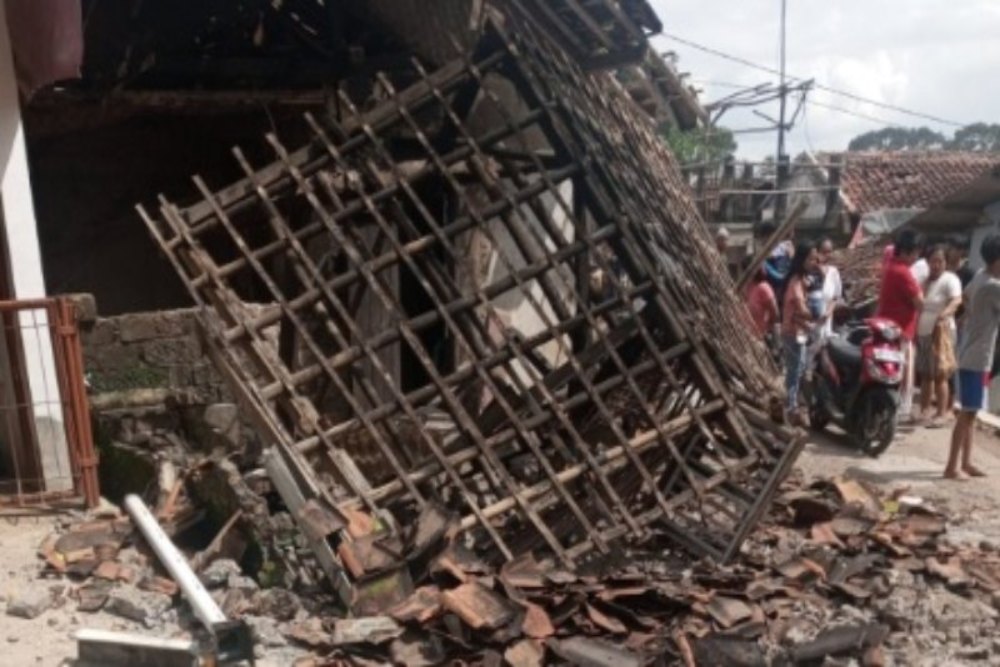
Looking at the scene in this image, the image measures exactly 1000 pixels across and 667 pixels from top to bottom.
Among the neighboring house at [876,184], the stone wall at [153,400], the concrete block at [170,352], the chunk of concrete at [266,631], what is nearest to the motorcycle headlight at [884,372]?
the stone wall at [153,400]

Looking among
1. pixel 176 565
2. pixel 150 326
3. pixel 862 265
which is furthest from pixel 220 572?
pixel 862 265

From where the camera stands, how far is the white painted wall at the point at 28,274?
5535 millimetres

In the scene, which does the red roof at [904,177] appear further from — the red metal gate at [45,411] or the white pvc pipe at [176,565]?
the white pvc pipe at [176,565]

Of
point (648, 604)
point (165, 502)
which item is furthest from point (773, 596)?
point (165, 502)

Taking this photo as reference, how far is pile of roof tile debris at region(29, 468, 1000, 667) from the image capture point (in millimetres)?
4211

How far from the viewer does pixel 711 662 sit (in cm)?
416

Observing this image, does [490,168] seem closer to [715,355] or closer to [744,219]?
[715,355]

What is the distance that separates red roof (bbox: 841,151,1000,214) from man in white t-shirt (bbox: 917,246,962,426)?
684 inches

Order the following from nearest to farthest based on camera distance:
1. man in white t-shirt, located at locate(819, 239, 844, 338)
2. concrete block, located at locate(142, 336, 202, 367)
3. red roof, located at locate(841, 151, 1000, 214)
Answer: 1. concrete block, located at locate(142, 336, 202, 367)
2. man in white t-shirt, located at locate(819, 239, 844, 338)
3. red roof, located at locate(841, 151, 1000, 214)

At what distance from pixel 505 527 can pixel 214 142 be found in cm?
533

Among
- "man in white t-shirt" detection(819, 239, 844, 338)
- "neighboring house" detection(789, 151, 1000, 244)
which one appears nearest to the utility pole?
"neighboring house" detection(789, 151, 1000, 244)

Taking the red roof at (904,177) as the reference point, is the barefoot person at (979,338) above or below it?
below

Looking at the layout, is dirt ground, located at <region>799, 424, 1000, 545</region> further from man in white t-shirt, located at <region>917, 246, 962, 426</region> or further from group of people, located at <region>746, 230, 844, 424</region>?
group of people, located at <region>746, 230, 844, 424</region>

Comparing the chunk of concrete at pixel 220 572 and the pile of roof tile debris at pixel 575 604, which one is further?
the chunk of concrete at pixel 220 572
